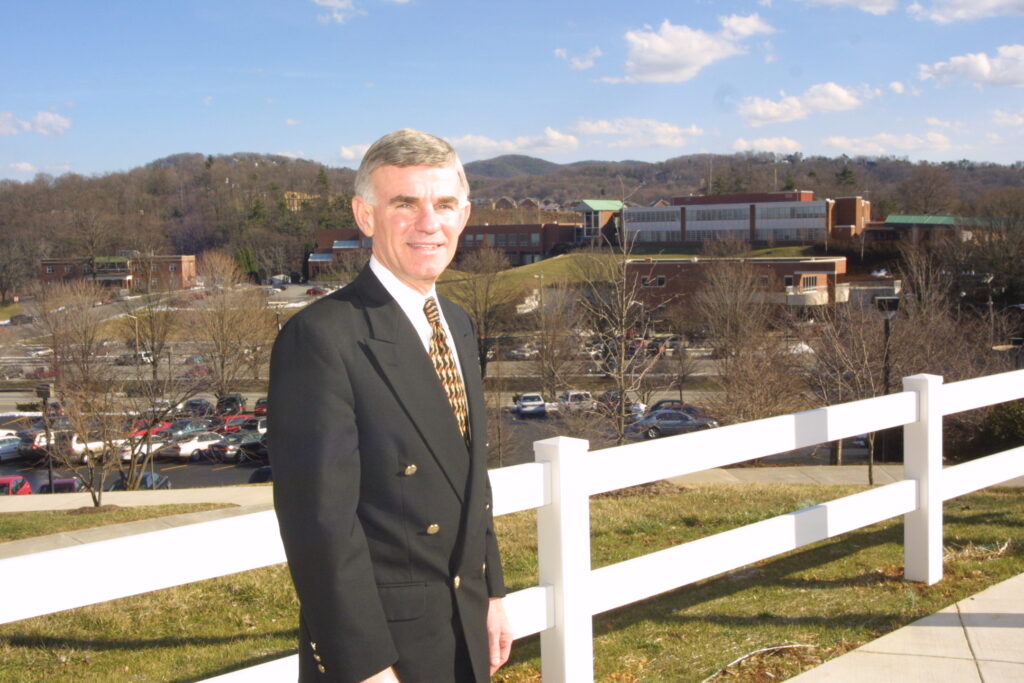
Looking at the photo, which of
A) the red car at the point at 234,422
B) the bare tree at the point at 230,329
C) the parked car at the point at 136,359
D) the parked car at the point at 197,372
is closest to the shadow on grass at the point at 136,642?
the red car at the point at 234,422

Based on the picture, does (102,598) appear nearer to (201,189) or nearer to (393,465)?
(393,465)

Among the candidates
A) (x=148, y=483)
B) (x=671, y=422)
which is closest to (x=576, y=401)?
(x=671, y=422)

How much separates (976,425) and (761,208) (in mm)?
65263

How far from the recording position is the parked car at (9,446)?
36.4 metres

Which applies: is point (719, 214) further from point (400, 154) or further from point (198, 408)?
point (400, 154)

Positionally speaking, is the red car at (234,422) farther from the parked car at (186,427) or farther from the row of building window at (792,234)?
the row of building window at (792,234)

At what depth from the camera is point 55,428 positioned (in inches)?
1033

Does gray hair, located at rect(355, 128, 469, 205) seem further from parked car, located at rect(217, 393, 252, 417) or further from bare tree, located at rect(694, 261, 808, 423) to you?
parked car, located at rect(217, 393, 252, 417)

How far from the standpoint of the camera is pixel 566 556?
11.4 feet

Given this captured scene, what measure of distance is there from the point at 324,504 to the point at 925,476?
4145 mm

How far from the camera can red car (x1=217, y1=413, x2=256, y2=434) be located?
120 ft

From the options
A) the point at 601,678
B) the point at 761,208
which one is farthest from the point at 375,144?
the point at 761,208

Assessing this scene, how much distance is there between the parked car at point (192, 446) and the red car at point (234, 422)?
64cm

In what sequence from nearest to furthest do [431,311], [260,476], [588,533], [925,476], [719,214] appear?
[431,311]
[588,533]
[925,476]
[260,476]
[719,214]
